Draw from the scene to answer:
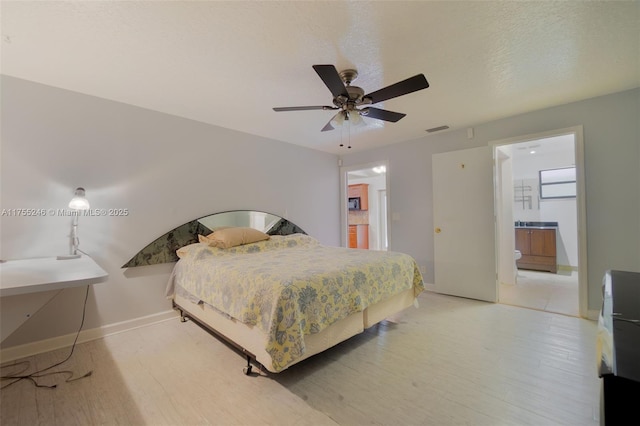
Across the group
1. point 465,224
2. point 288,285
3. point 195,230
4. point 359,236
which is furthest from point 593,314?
point 359,236

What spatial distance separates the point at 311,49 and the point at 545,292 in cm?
461

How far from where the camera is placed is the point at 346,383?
6.07ft

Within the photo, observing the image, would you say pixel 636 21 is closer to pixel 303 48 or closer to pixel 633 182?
pixel 633 182

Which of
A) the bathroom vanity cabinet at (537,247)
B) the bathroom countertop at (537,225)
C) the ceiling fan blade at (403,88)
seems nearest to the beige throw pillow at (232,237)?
the ceiling fan blade at (403,88)

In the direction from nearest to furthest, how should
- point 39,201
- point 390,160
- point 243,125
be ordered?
point 39,201 < point 243,125 < point 390,160

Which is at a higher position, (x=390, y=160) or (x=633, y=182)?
(x=390, y=160)

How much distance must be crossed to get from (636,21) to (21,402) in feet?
15.4

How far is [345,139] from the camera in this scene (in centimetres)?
423

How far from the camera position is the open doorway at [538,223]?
402 cm

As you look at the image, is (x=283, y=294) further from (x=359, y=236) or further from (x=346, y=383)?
(x=359, y=236)

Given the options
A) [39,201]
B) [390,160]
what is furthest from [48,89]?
[390,160]

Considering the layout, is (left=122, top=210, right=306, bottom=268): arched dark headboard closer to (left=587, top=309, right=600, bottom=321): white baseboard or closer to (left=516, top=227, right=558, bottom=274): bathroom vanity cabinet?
(left=587, top=309, right=600, bottom=321): white baseboard

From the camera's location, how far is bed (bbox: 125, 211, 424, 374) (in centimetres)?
171

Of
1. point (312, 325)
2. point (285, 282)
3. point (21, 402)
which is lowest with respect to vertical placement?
point (21, 402)
